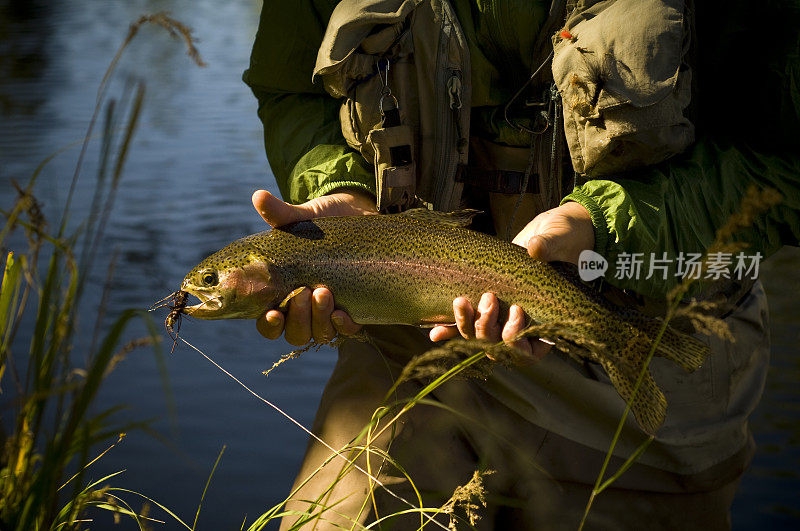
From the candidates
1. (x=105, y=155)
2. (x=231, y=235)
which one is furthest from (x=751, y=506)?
(x=231, y=235)

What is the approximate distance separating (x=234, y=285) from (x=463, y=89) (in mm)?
1043

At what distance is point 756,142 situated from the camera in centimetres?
279

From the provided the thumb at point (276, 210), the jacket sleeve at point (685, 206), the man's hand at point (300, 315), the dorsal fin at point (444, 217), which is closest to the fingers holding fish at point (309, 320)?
the man's hand at point (300, 315)

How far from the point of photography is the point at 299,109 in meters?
3.39

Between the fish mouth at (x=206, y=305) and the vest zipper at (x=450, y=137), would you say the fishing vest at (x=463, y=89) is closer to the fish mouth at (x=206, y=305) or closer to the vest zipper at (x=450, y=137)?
the vest zipper at (x=450, y=137)

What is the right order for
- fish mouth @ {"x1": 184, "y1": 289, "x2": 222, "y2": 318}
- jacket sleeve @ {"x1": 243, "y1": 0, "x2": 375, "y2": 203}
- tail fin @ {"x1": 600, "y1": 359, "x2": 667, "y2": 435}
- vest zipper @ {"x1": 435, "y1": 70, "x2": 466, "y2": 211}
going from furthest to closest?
jacket sleeve @ {"x1": 243, "y1": 0, "x2": 375, "y2": 203} → vest zipper @ {"x1": 435, "y1": 70, "x2": 466, "y2": 211} → fish mouth @ {"x1": 184, "y1": 289, "x2": 222, "y2": 318} → tail fin @ {"x1": 600, "y1": 359, "x2": 667, "y2": 435}

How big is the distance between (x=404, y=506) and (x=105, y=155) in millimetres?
1604

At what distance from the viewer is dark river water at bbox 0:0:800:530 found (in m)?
4.65

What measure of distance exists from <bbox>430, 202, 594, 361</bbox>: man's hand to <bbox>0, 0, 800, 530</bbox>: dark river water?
934mm

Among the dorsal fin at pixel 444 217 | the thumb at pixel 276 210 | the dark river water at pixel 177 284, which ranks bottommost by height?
Answer: the dark river water at pixel 177 284

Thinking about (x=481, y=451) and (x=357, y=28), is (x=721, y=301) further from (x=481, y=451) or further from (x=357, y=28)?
(x=357, y=28)

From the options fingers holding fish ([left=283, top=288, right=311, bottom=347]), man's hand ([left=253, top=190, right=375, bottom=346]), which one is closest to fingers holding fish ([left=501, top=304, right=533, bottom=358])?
man's hand ([left=253, top=190, right=375, bottom=346])

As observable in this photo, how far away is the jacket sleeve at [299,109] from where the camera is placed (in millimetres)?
3121

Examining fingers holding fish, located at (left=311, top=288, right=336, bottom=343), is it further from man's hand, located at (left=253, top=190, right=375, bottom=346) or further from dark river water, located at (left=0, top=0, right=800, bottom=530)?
dark river water, located at (left=0, top=0, right=800, bottom=530)
